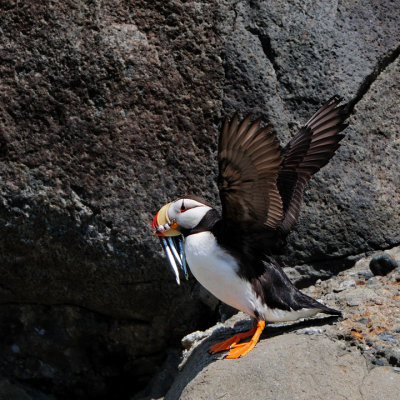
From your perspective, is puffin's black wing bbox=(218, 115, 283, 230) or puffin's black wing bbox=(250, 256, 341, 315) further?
puffin's black wing bbox=(250, 256, 341, 315)

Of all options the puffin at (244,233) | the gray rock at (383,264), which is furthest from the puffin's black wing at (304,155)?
the gray rock at (383,264)

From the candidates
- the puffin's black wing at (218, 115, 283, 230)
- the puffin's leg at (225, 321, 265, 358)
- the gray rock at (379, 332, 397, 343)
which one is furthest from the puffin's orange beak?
the gray rock at (379, 332, 397, 343)

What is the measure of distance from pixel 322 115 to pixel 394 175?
0.93 metres

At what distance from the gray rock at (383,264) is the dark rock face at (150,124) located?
0.22 meters

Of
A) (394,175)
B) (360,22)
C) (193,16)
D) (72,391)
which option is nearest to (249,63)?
(193,16)

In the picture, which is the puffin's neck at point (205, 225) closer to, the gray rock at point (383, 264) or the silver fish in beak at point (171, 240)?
the silver fish in beak at point (171, 240)

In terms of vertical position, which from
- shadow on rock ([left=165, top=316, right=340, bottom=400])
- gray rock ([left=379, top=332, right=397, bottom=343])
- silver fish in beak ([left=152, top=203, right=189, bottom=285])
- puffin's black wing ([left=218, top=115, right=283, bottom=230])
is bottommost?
shadow on rock ([left=165, top=316, right=340, bottom=400])

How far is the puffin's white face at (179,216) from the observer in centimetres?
432

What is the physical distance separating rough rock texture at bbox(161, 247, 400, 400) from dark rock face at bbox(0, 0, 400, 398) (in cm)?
75

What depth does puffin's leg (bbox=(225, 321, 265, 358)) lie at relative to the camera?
13.9 feet

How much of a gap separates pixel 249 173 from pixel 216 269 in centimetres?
64

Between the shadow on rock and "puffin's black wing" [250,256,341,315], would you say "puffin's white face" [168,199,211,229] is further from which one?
the shadow on rock

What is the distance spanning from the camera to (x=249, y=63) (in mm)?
5211

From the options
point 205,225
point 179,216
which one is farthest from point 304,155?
point 179,216
